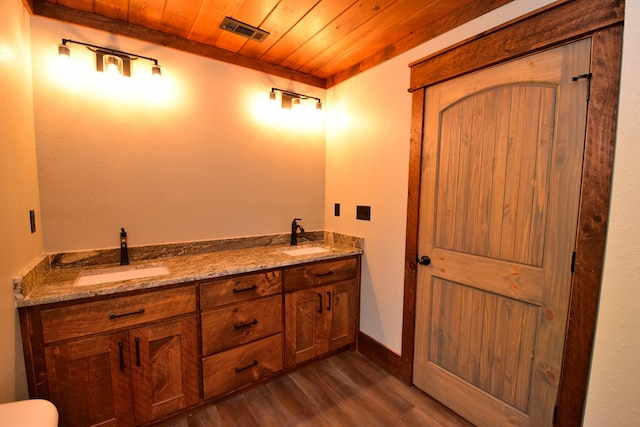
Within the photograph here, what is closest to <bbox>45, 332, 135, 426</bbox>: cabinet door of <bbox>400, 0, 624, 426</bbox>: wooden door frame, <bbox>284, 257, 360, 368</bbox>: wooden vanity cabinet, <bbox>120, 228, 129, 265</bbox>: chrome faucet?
<bbox>120, 228, 129, 265</bbox>: chrome faucet

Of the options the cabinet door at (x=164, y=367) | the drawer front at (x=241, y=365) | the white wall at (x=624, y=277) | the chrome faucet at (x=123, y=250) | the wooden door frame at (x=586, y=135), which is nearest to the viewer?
the white wall at (x=624, y=277)

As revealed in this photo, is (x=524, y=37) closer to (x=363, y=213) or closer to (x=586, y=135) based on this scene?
(x=586, y=135)

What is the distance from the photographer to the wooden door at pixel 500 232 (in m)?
1.28

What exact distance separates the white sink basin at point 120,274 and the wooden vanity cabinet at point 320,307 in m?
0.81

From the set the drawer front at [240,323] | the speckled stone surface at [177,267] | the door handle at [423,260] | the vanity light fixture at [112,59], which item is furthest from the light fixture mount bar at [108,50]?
the door handle at [423,260]

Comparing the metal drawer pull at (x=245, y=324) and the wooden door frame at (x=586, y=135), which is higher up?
the wooden door frame at (x=586, y=135)

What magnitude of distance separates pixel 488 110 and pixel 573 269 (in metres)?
0.88

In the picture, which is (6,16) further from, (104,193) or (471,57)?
(471,57)

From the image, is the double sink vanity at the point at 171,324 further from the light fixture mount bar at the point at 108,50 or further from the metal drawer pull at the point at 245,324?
the light fixture mount bar at the point at 108,50

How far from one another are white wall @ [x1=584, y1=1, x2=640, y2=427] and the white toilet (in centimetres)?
161

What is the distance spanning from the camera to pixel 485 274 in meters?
1.56

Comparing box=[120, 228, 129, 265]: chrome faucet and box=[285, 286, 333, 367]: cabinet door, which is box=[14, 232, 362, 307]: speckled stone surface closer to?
box=[120, 228, 129, 265]: chrome faucet

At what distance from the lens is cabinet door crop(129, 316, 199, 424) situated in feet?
4.89

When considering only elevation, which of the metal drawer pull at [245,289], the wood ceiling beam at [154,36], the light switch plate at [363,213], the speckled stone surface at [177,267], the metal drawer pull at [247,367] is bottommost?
the metal drawer pull at [247,367]
